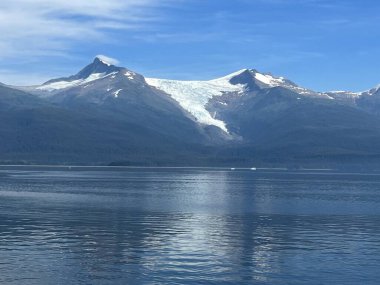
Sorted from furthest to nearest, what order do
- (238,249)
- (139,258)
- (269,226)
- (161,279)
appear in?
1. (269,226)
2. (238,249)
3. (139,258)
4. (161,279)

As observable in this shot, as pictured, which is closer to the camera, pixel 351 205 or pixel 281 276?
pixel 281 276

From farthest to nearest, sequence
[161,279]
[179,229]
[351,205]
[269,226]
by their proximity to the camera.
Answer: [351,205]
[269,226]
[179,229]
[161,279]

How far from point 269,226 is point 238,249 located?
20.4 m

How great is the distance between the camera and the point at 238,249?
212 feet

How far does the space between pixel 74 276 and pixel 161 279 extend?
238 inches

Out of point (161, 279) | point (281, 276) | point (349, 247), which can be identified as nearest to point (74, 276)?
point (161, 279)

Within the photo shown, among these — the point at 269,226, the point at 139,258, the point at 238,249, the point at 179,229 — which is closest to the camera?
the point at 139,258

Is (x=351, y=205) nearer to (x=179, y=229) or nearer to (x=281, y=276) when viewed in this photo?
(x=179, y=229)

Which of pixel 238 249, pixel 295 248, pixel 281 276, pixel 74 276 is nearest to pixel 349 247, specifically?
pixel 295 248

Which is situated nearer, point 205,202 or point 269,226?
point 269,226

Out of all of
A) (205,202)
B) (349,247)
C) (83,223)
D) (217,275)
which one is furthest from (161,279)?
(205,202)

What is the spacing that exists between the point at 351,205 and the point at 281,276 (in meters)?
69.4

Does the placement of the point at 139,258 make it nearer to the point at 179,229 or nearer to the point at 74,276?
the point at 74,276

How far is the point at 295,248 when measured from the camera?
65375 millimetres
